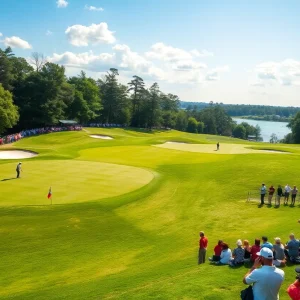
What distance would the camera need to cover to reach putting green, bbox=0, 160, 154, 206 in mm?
27516

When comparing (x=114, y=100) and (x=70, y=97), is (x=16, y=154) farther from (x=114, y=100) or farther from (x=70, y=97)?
(x=114, y=100)

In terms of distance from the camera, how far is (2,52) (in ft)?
280

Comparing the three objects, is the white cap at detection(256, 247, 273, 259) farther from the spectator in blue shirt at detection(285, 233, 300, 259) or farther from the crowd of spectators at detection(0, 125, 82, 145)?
the crowd of spectators at detection(0, 125, 82, 145)

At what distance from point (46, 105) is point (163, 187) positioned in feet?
184

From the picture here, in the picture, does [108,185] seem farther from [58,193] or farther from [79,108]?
[79,108]

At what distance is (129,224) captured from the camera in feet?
79.6

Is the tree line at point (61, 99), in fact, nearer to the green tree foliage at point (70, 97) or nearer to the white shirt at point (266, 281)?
the green tree foliage at point (70, 97)

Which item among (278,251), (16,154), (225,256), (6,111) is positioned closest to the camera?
(278,251)

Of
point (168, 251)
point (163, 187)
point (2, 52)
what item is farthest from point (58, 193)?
point (2, 52)

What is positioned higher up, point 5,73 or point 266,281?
point 5,73

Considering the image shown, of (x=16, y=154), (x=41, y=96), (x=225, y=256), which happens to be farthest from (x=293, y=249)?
(x=41, y=96)

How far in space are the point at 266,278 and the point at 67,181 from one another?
2655 centimetres

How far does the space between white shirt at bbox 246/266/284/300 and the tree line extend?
209 feet

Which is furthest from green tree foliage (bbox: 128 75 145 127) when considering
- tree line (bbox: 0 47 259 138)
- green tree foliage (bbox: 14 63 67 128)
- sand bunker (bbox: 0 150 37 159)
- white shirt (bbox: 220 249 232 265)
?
white shirt (bbox: 220 249 232 265)
